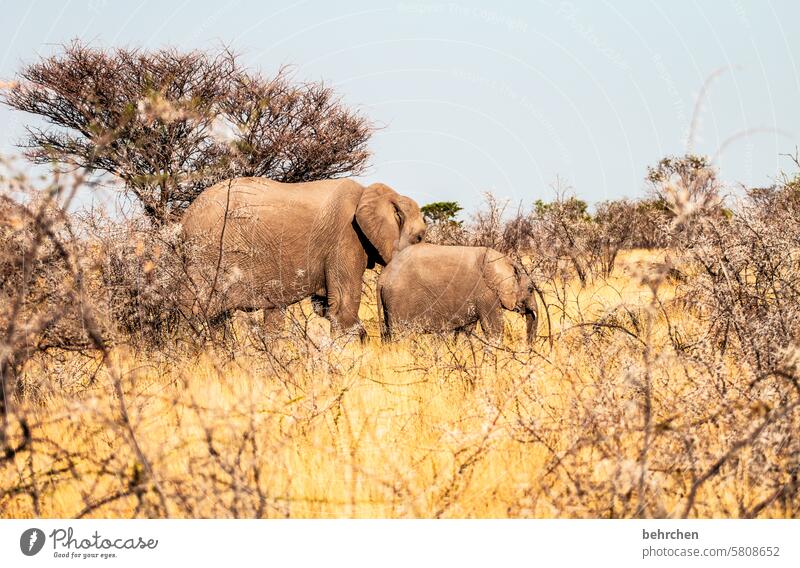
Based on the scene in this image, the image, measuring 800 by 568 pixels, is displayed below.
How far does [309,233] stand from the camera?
28.1 ft

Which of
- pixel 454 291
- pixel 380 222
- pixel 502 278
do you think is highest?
pixel 380 222

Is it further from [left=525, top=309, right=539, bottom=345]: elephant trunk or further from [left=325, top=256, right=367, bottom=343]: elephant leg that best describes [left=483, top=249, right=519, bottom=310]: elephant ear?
[left=325, top=256, right=367, bottom=343]: elephant leg

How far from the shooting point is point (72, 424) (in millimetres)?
4246

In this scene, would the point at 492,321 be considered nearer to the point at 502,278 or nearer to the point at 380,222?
the point at 502,278

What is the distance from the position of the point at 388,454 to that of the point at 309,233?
5.13 metres

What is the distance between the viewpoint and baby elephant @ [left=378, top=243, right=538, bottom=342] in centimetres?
735

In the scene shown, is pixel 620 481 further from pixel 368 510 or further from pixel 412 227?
pixel 412 227

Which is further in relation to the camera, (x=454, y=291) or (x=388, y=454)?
(x=454, y=291)

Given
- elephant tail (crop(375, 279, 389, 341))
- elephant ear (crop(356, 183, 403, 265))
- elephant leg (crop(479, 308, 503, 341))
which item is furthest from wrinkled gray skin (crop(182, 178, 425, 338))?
elephant leg (crop(479, 308, 503, 341))

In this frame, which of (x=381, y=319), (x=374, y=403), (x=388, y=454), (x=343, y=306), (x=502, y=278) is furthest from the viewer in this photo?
(x=343, y=306)

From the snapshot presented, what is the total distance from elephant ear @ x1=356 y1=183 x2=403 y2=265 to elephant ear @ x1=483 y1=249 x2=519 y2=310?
141 centimetres

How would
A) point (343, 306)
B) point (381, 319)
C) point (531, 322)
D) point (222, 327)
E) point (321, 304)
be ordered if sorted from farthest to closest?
point (321, 304), point (343, 306), point (381, 319), point (531, 322), point (222, 327)

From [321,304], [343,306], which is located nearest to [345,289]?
[343,306]

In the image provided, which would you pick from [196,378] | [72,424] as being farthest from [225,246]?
[72,424]
